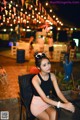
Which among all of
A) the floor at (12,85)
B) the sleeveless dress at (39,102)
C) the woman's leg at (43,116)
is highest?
the sleeveless dress at (39,102)

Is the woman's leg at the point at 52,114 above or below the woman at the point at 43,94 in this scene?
below

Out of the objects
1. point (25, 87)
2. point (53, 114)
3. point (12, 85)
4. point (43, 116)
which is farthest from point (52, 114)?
point (12, 85)

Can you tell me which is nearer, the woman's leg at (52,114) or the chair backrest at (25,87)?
the woman's leg at (52,114)

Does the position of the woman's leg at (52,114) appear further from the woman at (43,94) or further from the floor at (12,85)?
the floor at (12,85)

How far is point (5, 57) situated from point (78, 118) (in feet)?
40.8

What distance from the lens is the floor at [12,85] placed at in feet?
22.5

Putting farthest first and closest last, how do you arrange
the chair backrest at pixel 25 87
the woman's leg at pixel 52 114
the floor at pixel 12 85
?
1. the floor at pixel 12 85
2. the chair backrest at pixel 25 87
3. the woman's leg at pixel 52 114

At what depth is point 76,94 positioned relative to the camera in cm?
572

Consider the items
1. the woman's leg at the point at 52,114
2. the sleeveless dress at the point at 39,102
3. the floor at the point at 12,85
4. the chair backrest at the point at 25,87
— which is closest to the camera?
the woman's leg at the point at 52,114

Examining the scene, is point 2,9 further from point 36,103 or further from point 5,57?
point 36,103

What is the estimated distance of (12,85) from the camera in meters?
10.1

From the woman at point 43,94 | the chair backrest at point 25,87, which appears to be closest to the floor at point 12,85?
the chair backrest at point 25,87

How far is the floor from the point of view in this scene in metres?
6.84

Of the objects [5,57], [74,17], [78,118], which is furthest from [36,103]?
[74,17]
